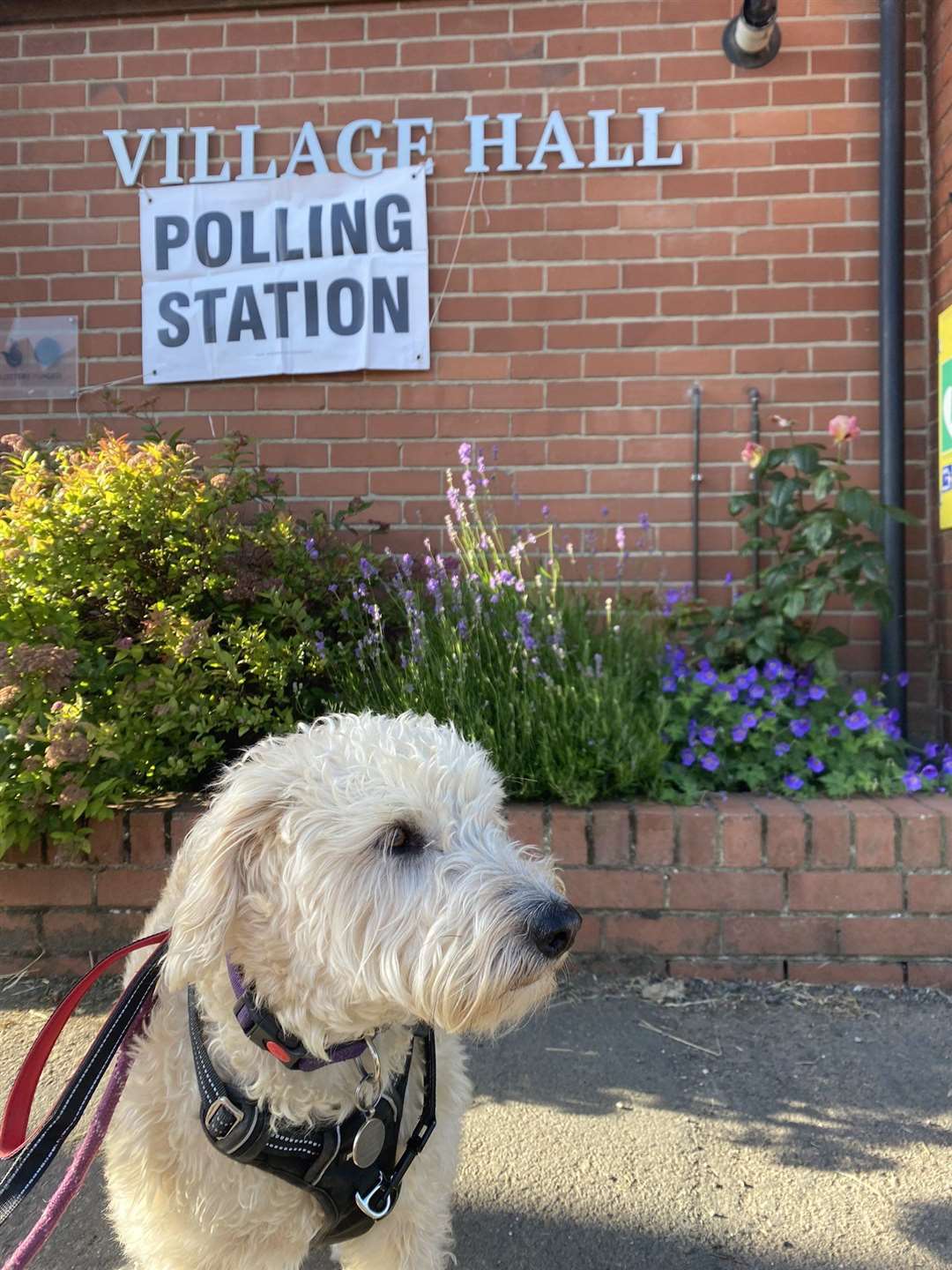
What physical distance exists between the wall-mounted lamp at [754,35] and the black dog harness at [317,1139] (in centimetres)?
449

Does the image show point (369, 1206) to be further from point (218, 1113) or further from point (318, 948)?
point (318, 948)

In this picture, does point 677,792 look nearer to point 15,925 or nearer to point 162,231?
point 15,925

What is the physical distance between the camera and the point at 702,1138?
2.35 metres

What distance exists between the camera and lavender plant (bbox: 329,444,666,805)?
3.20m

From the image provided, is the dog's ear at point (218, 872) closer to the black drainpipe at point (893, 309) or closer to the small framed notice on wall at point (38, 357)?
the black drainpipe at point (893, 309)

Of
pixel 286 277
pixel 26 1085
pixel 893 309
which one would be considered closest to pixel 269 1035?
pixel 26 1085

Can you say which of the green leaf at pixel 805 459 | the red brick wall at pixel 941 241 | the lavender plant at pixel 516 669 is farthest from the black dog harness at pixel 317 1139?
the red brick wall at pixel 941 241

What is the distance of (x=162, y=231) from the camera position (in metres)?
4.49

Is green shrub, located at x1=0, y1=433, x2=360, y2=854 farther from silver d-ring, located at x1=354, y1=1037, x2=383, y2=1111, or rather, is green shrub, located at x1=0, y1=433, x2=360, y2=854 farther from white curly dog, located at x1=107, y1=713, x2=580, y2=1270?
silver d-ring, located at x1=354, y1=1037, x2=383, y2=1111

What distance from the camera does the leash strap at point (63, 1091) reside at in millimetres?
1488

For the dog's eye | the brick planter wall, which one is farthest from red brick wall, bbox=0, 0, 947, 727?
the dog's eye

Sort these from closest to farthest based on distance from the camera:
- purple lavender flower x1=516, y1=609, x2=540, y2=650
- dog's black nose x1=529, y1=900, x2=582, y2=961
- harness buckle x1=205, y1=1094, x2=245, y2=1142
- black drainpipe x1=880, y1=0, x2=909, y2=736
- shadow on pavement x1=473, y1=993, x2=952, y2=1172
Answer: dog's black nose x1=529, y1=900, x2=582, y2=961 → harness buckle x1=205, y1=1094, x2=245, y2=1142 → shadow on pavement x1=473, y1=993, x2=952, y2=1172 → purple lavender flower x1=516, y1=609, x2=540, y2=650 → black drainpipe x1=880, y1=0, x2=909, y2=736

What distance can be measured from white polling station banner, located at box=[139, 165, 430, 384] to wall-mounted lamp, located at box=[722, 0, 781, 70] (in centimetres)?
161

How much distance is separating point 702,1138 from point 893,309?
3623 mm
